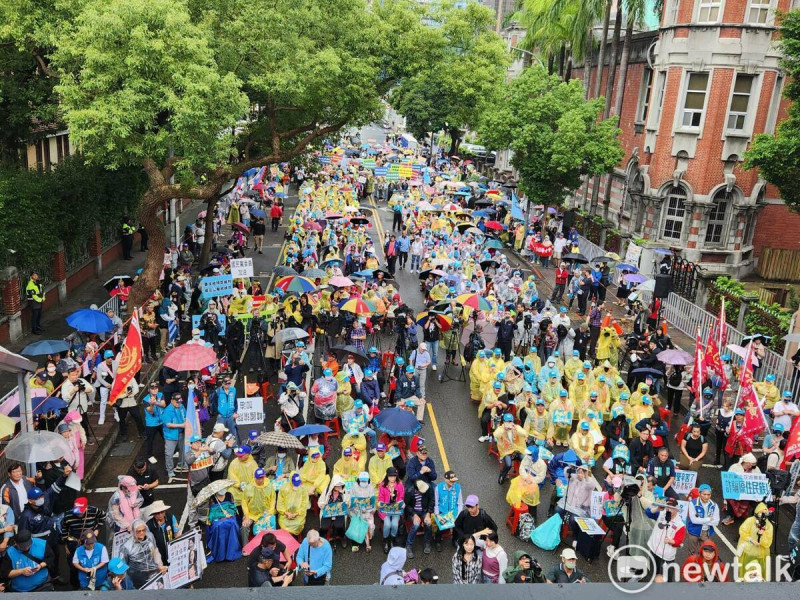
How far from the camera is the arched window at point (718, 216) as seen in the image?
1230 inches

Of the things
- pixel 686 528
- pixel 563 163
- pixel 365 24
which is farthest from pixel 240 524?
pixel 563 163

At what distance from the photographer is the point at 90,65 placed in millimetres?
16469

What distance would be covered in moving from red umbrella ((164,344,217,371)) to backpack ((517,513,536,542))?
6.37 meters

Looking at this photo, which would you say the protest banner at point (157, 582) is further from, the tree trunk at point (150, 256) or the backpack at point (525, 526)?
the tree trunk at point (150, 256)

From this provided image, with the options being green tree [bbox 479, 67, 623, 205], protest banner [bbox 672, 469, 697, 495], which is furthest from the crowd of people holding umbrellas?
green tree [bbox 479, 67, 623, 205]

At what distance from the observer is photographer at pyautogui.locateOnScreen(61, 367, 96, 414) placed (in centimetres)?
1329

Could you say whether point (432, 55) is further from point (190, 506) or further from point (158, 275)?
point (190, 506)

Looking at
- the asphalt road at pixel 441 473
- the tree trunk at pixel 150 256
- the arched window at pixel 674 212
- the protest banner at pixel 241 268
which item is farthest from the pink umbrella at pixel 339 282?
the arched window at pixel 674 212

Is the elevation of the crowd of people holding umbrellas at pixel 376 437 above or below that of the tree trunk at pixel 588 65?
below

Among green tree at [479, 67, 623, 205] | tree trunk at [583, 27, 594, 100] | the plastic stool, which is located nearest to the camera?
the plastic stool

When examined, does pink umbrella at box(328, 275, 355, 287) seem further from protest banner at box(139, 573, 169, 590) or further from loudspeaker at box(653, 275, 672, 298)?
protest banner at box(139, 573, 169, 590)

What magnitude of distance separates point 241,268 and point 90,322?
4882 millimetres

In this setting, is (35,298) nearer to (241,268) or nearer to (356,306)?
(241,268)

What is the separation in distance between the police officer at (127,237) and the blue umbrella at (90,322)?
42.5ft
